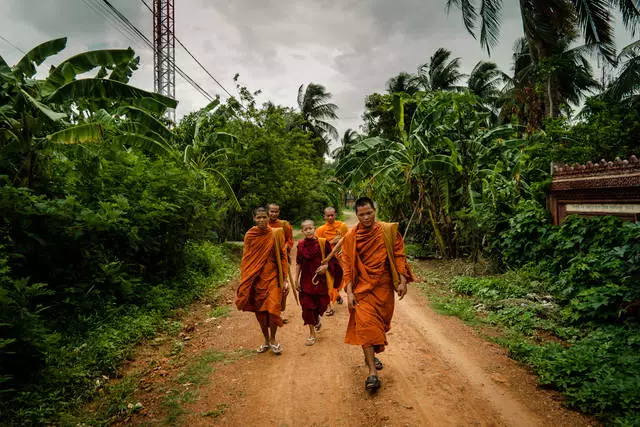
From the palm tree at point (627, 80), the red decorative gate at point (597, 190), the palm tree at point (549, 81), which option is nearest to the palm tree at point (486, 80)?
the palm tree at point (549, 81)

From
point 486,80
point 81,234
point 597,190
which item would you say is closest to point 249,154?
point 81,234

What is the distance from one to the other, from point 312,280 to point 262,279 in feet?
2.39

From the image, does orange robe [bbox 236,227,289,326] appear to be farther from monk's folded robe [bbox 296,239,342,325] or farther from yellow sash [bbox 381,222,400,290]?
yellow sash [bbox 381,222,400,290]

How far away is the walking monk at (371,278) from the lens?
339 cm

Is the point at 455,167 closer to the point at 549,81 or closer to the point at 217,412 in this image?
the point at 217,412

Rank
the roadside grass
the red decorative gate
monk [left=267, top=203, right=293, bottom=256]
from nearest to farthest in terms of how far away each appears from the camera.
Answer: the roadside grass → the red decorative gate → monk [left=267, top=203, right=293, bottom=256]

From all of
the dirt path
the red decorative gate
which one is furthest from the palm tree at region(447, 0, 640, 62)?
the dirt path

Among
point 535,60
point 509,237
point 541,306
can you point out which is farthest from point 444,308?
point 535,60

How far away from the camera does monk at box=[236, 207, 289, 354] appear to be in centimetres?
433

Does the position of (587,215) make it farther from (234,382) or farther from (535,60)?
(535,60)

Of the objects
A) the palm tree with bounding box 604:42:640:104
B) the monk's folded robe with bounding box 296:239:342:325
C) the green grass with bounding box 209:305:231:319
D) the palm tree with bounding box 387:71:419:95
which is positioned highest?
the palm tree with bounding box 387:71:419:95

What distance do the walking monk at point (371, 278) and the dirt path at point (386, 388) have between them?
36 cm

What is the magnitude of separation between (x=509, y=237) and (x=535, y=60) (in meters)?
10.7

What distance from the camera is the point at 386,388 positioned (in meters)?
3.39
